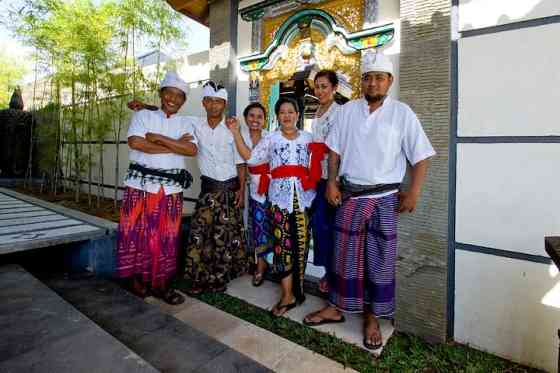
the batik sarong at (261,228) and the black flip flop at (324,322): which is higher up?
the batik sarong at (261,228)

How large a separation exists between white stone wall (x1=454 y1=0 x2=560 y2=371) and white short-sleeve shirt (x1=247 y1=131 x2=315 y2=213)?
120 cm

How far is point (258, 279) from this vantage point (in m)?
3.38

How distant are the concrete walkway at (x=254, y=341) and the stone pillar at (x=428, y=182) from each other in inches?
34.7

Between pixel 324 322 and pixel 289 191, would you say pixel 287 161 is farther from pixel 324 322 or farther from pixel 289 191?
pixel 324 322

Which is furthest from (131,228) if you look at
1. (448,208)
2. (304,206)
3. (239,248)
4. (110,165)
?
(110,165)

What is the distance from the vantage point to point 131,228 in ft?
8.96

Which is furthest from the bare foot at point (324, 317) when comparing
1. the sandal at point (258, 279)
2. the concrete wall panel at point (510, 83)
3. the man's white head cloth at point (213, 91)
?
the man's white head cloth at point (213, 91)

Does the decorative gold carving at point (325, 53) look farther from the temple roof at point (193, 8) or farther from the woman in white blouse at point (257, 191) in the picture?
the temple roof at point (193, 8)

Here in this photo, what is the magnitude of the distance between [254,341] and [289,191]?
1206 mm

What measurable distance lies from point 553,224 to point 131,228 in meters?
3.25

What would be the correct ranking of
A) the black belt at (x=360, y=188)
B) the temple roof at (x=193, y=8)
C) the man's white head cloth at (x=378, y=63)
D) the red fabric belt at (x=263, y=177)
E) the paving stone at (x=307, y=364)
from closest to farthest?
1. the paving stone at (x=307, y=364)
2. the man's white head cloth at (x=378, y=63)
3. the black belt at (x=360, y=188)
4. the red fabric belt at (x=263, y=177)
5. the temple roof at (x=193, y=8)

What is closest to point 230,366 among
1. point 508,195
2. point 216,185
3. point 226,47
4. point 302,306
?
point 302,306

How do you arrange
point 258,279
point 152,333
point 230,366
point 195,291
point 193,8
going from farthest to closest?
point 193,8
point 258,279
point 195,291
point 152,333
point 230,366

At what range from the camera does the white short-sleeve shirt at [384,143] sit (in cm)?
222
